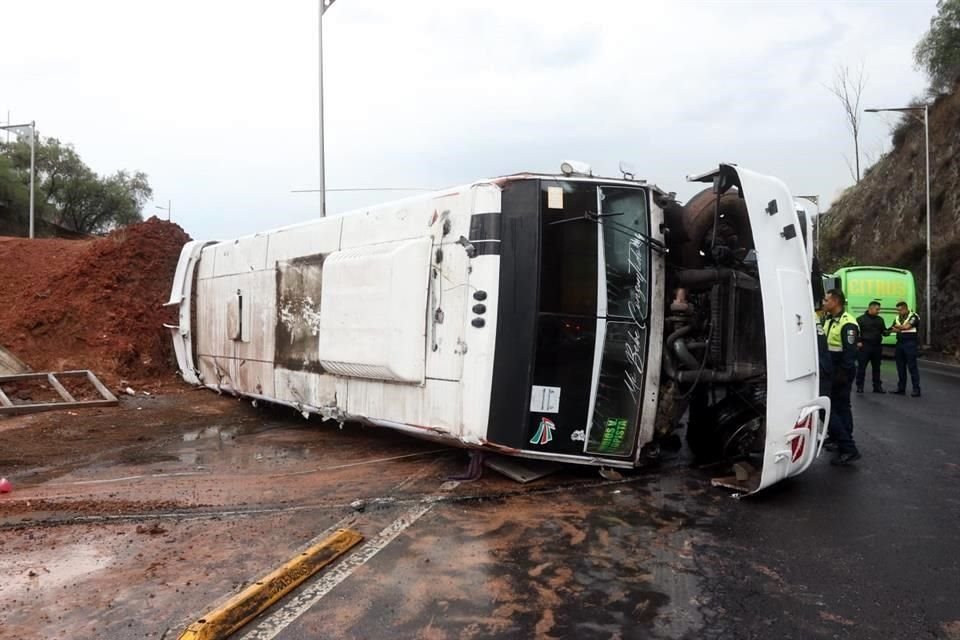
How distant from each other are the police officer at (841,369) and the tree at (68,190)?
44565mm

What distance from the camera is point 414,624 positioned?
3203mm

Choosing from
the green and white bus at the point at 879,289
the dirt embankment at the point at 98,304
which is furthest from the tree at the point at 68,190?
the green and white bus at the point at 879,289

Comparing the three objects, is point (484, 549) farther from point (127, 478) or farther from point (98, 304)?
point (98, 304)

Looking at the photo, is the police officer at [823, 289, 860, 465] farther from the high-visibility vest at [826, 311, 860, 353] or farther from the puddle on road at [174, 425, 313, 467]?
the puddle on road at [174, 425, 313, 467]

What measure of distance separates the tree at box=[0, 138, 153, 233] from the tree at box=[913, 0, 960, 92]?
147 ft

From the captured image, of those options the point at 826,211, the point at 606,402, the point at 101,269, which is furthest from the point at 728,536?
the point at 826,211

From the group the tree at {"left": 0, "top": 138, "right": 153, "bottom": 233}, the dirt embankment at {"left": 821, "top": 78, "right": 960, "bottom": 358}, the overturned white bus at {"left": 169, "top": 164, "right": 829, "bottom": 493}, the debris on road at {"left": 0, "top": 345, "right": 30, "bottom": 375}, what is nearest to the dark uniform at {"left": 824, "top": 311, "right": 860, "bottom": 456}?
the overturned white bus at {"left": 169, "top": 164, "right": 829, "bottom": 493}

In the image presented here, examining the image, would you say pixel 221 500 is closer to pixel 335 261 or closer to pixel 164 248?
pixel 335 261

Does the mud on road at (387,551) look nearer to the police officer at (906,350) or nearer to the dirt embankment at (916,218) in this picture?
the police officer at (906,350)

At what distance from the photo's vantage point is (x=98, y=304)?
12.9 m

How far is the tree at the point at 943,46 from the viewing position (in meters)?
32.2

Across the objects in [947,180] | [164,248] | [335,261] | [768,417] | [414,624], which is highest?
[947,180]

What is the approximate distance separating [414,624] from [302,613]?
21.5 inches

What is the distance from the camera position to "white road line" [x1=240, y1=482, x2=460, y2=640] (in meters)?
3.16
